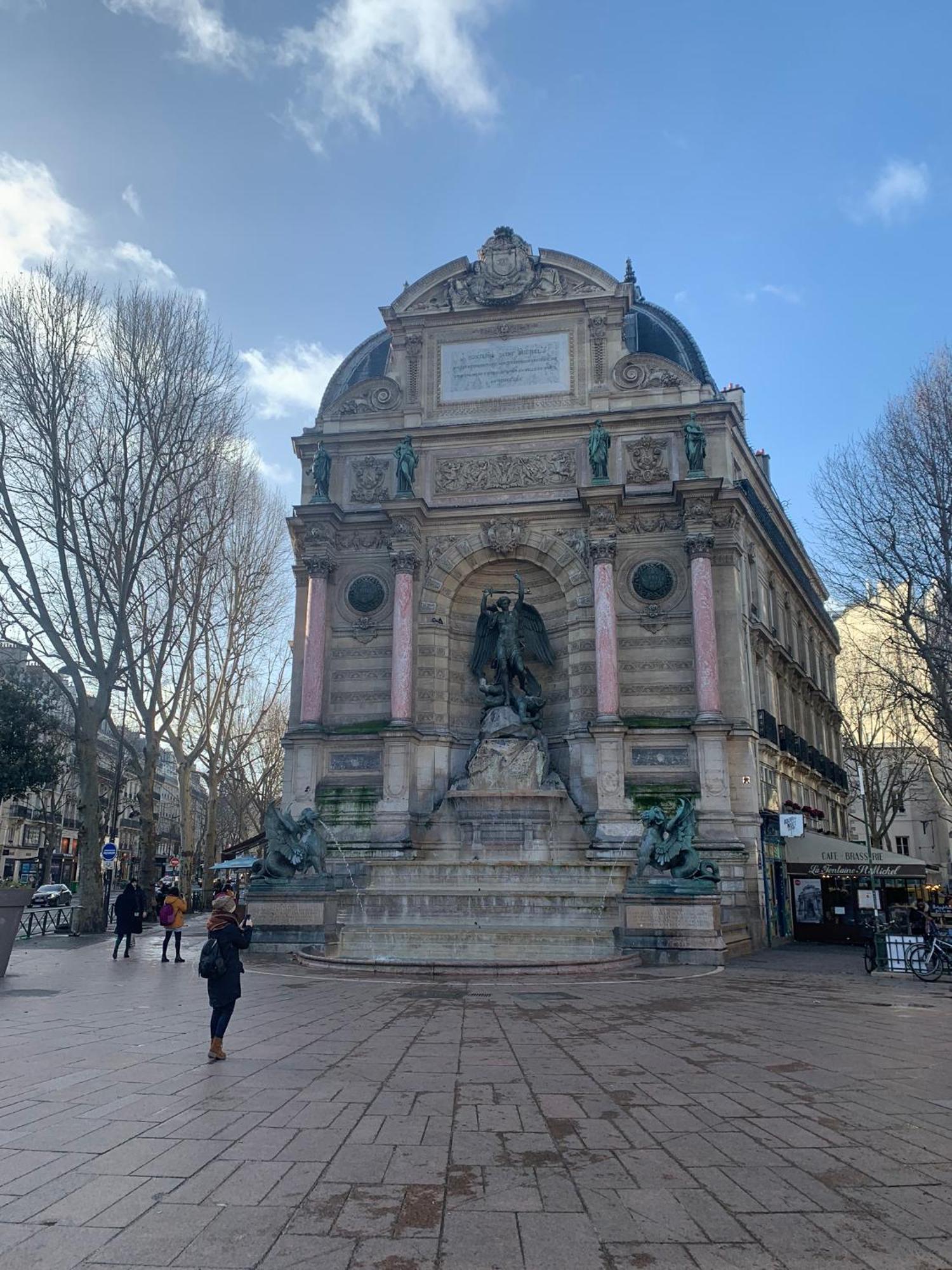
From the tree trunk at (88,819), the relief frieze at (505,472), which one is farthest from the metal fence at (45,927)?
the relief frieze at (505,472)

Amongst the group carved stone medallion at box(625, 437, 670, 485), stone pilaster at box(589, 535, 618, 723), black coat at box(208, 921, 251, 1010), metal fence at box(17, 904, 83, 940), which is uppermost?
carved stone medallion at box(625, 437, 670, 485)

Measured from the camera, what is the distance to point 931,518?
63.8 ft

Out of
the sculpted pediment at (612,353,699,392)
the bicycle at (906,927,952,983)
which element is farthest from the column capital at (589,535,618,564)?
the bicycle at (906,927,952,983)

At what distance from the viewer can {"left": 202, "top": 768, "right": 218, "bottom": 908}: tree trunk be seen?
104 ft

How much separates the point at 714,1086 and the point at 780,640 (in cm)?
2618

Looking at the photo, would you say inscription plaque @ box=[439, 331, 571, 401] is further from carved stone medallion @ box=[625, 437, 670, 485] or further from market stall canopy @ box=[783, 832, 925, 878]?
market stall canopy @ box=[783, 832, 925, 878]

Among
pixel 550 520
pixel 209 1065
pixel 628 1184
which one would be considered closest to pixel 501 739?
pixel 550 520

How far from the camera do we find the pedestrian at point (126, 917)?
18.2 m

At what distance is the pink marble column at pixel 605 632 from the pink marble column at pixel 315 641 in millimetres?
7947

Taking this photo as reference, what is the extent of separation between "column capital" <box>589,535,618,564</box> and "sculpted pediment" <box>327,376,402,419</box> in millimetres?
8236

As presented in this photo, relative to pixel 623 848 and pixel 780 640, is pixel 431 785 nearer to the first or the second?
pixel 623 848

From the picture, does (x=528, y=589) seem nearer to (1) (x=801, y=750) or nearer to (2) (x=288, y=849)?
(2) (x=288, y=849)

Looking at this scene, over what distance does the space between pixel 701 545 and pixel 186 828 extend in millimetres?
A: 20432

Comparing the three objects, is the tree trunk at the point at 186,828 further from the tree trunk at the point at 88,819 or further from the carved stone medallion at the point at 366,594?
the carved stone medallion at the point at 366,594
